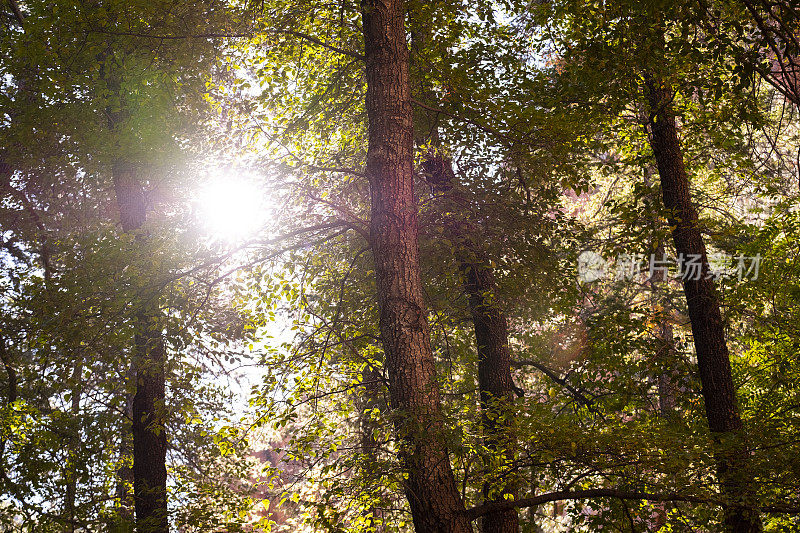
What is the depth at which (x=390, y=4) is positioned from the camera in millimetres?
6449

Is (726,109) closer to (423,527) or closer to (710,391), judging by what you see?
(710,391)

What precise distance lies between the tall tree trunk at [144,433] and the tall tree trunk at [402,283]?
152 inches

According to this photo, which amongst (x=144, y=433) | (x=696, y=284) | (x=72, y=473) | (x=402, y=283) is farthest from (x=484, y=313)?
(x=72, y=473)

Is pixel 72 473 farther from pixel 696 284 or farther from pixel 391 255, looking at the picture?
pixel 696 284

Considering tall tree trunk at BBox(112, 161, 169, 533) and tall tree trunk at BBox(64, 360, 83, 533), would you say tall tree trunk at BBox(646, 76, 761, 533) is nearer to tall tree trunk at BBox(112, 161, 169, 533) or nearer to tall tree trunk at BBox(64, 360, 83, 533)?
tall tree trunk at BBox(112, 161, 169, 533)

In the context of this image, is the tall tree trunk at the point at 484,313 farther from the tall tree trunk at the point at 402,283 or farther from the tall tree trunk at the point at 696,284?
the tall tree trunk at the point at 696,284

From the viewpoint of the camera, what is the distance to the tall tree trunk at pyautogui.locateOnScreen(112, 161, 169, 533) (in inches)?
324

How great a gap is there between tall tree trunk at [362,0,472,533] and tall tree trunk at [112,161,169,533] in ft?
12.7

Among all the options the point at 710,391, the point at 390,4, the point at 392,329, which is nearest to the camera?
the point at 392,329

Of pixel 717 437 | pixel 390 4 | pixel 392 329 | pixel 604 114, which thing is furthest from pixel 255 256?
pixel 717 437

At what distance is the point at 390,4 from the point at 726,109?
447 centimetres

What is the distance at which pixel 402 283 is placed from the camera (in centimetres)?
571

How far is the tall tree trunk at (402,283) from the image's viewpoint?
5027 mm

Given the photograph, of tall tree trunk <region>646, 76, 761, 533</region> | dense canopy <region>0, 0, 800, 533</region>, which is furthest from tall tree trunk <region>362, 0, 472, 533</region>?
tall tree trunk <region>646, 76, 761, 533</region>
